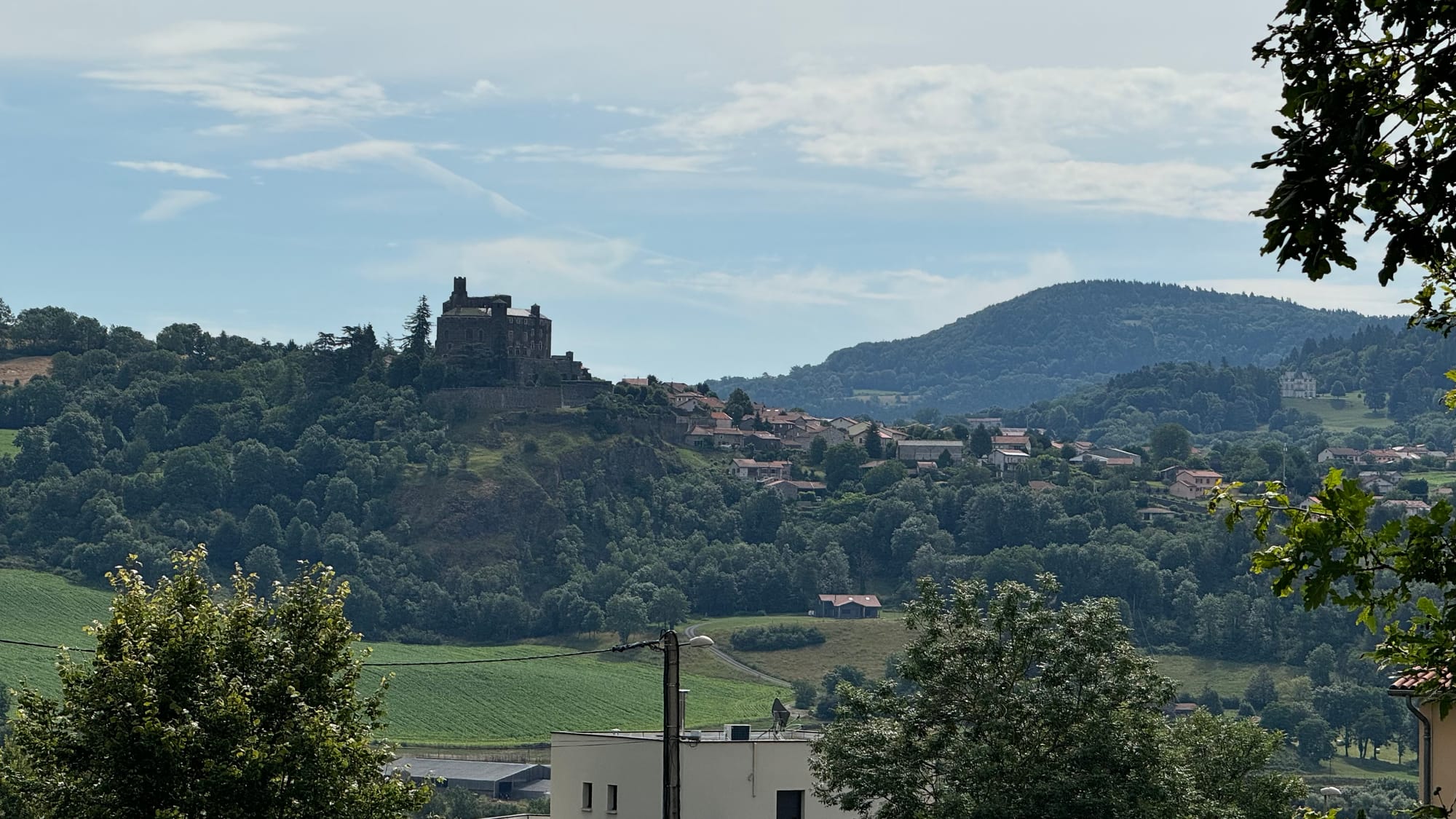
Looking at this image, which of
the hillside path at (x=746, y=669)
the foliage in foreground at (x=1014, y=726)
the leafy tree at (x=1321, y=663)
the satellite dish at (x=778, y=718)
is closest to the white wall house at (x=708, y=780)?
the satellite dish at (x=778, y=718)

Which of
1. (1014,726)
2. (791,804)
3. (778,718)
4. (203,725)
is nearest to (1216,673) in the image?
(778,718)

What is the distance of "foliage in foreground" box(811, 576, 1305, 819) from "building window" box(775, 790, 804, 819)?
9.80 meters

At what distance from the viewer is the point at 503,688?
162 metres

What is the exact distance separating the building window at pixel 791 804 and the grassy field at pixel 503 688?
9414 cm

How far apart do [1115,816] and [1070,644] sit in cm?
329

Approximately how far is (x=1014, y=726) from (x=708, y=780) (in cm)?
1375

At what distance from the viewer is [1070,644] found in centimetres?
3253

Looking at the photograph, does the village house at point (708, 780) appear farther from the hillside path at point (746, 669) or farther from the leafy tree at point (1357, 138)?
the hillside path at point (746, 669)

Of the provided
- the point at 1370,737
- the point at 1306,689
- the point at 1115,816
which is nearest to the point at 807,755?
the point at 1115,816

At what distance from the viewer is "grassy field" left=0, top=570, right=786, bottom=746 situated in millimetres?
147250

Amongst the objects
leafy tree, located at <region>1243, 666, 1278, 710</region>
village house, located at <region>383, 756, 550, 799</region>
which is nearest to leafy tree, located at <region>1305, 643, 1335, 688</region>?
leafy tree, located at <region>1243, 666, 1278, 710</region>

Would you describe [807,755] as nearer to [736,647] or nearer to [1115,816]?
[1115,816]

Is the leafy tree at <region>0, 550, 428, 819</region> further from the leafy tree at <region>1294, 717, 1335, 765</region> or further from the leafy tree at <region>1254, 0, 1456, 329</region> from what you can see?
the leafy tree at <region>1294, 717, 1335, 765</region>

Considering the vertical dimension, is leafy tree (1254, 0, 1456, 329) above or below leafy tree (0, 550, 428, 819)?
above
